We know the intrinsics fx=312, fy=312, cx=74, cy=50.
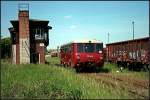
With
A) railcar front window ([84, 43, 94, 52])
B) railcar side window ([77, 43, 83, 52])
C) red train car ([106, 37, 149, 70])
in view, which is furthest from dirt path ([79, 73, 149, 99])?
railcar side window ([77, 43, 83, 52])

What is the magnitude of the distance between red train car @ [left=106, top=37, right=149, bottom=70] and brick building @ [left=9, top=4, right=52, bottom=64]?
31.7 ft

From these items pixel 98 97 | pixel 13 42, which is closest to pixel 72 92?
pixel 98 97

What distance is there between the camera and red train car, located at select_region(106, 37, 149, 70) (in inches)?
1007

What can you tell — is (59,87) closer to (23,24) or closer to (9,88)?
(9,88)

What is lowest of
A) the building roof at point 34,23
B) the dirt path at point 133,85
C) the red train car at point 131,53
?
the dirt path at point 133,85

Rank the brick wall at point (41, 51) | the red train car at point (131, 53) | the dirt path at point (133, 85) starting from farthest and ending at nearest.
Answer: the brick wall at point (41, 51) → the red train car at point (131, 53) → the dirt path at point (133, 85)

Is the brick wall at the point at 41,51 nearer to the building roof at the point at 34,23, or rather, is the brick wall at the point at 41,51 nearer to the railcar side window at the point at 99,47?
the building roof at the point at 34,23

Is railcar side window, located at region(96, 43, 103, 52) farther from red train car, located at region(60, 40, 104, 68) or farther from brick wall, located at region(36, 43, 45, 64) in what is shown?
brick wall, located at region(36, 43, 45, 64)

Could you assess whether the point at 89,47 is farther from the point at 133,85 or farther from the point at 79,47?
the point at 133,85

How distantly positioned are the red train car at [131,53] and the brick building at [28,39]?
9663mm

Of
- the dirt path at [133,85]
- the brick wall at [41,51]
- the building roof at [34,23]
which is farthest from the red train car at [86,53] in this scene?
the building roof at [34,23]

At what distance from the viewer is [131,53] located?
2847 cm

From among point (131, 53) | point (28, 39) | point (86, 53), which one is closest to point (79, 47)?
point (86, 53)

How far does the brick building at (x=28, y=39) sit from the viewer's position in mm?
36531
